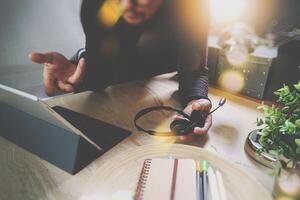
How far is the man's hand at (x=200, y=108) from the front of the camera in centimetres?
75

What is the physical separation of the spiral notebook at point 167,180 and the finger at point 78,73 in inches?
18.8

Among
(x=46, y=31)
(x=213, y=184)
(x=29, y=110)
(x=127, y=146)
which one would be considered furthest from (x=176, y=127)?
(x=46, y=31)

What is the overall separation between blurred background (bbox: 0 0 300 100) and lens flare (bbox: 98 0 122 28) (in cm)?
9

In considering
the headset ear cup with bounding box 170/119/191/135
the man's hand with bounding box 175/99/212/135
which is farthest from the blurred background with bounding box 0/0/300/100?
the headset ear cup with bounding box 170/119/191/135

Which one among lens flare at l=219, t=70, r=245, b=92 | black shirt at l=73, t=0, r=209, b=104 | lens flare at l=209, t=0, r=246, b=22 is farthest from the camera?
lens flare at l=209, t=0, r=246, b=22

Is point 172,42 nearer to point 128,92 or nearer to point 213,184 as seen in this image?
point 128,92

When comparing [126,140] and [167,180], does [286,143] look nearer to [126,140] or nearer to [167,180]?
[167,180]

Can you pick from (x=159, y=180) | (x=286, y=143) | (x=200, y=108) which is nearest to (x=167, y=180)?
(x=159, y=180)

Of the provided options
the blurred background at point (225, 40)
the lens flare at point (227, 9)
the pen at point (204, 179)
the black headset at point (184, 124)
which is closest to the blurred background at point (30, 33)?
the blurred background at point (225, 40)

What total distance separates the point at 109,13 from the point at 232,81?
540 mm

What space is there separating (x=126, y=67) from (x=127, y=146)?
1.63ft

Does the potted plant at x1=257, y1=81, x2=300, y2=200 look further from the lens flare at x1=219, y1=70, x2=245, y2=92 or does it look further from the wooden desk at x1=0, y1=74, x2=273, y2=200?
the lens flare at x1=219, y1=70, x2=245, y2=92

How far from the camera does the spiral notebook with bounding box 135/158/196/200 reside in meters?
0.49

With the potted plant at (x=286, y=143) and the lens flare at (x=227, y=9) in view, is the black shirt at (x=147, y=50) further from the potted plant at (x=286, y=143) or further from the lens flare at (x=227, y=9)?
the potted plant at (x=286, y=143)
